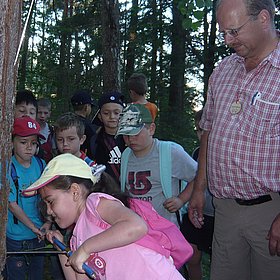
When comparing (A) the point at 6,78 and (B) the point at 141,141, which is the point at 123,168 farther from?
(A) the point at 6,78

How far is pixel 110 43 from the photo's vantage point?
7.32 m

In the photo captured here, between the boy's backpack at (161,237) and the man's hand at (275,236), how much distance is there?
548 mm

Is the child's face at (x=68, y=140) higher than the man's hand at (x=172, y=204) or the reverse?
higher

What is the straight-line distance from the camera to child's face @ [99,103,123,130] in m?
4.43

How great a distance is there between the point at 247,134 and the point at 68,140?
1.97m

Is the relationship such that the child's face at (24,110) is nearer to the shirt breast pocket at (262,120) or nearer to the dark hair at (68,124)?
the dark hair at (68,124)

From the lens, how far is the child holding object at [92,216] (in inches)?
80.8

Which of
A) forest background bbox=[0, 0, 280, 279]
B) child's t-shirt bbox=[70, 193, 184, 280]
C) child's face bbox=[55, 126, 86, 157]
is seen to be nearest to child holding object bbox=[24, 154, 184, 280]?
child's t-shirt bbox=[70, 193, 184, 280]

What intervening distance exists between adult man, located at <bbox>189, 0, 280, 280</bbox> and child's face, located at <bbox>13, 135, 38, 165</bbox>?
163 cm

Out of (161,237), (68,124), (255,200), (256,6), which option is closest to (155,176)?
(255,200)

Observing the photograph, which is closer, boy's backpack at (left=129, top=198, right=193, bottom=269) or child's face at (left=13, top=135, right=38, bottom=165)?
boy's backpack at (left=129, top=198, right=193, bottom=269)

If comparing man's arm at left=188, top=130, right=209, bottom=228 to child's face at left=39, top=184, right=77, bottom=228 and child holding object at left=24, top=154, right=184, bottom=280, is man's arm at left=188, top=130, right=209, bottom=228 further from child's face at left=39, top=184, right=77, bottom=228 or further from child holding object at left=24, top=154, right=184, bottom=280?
child's face at left=39, top=184, right=77, bottom=228

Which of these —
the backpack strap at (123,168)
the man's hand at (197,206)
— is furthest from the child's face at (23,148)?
the man's hand at (197,206)

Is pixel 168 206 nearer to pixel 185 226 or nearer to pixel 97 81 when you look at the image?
pixel 185 226
